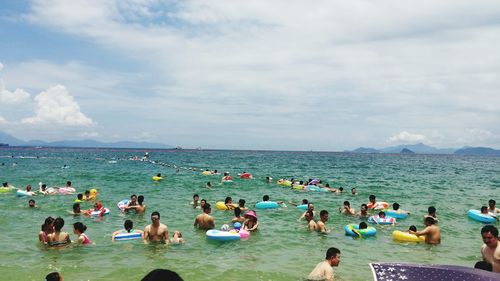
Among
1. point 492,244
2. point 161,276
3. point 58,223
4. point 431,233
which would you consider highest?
point 161,276

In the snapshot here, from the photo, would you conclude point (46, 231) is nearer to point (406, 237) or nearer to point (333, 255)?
point (333, 255)

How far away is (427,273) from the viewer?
5148mm

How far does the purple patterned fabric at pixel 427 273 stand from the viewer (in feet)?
16.2

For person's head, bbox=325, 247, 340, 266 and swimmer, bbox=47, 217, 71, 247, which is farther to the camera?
swimmer, bbox=47, 217, 71, 247

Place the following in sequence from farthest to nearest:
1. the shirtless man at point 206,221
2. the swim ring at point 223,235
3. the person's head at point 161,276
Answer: the shirtless man at point 206,221 → the swim ring at point 223,235 → the person's head at point 161,276

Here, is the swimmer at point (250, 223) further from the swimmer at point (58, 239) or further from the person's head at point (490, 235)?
the person's head at point (490, 235)

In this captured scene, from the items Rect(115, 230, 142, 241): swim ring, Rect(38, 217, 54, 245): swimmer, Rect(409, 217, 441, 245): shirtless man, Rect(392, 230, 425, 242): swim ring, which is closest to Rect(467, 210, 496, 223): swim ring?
Rect(409, 217, 441, 245): shirtless man

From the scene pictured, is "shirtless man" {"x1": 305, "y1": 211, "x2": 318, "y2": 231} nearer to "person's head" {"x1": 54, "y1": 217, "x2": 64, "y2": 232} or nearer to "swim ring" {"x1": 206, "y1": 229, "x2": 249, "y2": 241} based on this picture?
"swim ring" {"x1": 206, "y1": 229, "x2": 249, "y2": 241}

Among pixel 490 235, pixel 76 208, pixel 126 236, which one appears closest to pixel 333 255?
pixel 490 235

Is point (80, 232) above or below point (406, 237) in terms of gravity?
above

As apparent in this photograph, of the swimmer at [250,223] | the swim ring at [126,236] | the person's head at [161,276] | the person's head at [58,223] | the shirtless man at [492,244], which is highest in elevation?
the person's head at [161,276]

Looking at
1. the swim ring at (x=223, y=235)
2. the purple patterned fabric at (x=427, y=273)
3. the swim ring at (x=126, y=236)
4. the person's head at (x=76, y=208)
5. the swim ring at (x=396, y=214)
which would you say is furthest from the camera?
the swim ring at (x=396, y=214)

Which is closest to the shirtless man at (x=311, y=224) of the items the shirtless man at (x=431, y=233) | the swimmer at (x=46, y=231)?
the shirtless man at (x=431, y=233)

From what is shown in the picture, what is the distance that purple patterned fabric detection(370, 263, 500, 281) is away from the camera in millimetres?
4926
